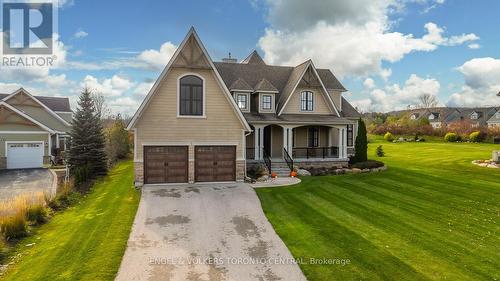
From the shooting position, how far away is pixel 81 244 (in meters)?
9.59

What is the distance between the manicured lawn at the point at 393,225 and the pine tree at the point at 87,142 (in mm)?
13570

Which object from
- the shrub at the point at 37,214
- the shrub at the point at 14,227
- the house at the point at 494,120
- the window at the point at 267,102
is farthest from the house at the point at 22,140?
the house at the point at 494,120

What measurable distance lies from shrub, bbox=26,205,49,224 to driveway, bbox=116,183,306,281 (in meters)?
3.67

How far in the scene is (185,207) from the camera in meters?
13.4

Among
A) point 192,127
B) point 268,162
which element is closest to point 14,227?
point 192,127

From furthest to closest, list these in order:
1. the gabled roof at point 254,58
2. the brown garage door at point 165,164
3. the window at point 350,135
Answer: the gabled roof at point 254,58 < the window at point 350,135 < the brown garage door at point 165,164

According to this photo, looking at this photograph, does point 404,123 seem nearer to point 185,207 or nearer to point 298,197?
point 298,197

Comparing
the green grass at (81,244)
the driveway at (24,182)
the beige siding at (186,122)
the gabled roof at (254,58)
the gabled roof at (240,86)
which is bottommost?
the green grass at (81,244)

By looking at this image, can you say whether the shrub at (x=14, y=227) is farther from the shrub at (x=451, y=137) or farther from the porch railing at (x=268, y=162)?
the shrub at (x=451, y=137)

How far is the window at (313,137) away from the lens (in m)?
25.5

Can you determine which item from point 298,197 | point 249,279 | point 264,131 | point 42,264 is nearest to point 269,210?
point 298,197


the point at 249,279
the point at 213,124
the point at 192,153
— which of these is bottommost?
the point at 249,279

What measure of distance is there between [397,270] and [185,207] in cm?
841

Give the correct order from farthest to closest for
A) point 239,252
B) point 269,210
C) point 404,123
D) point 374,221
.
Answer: point 404,123 → point 269,210 → point 374,221 → point 239,252
